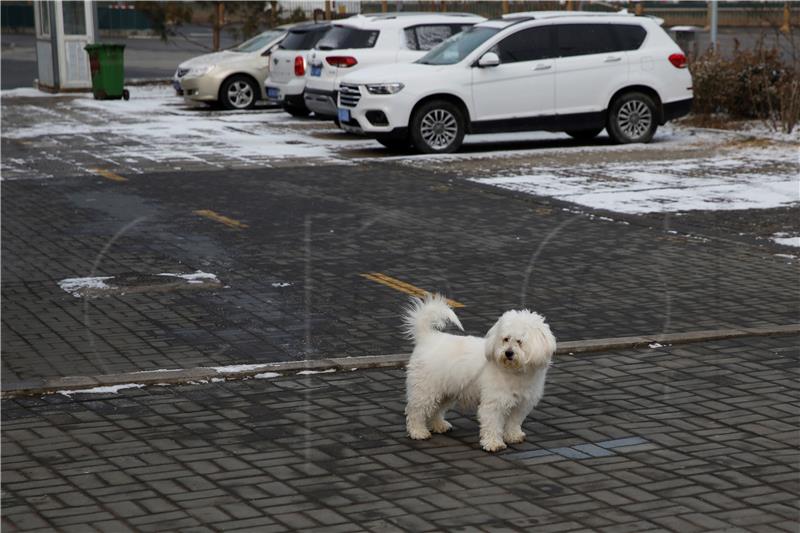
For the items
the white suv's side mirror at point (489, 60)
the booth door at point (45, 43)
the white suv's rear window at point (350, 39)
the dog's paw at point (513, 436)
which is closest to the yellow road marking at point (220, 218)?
the white suv's side mirror at point (489, 60)

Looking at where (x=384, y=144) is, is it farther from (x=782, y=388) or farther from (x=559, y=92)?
(x=782, y=388)

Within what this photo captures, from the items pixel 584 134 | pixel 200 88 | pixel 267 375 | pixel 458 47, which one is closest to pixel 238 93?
pixel 200 88

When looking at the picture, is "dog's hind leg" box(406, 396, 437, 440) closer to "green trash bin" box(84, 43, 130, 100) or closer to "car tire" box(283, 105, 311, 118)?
"car tire" box(283, 105, 311, 118)

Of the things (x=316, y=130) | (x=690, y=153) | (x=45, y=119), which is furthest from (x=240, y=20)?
(x=690, y=153)

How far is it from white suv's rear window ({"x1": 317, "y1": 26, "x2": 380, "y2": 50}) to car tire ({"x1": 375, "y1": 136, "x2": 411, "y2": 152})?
3260 mm

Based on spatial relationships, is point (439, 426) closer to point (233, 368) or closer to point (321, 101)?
point (233, 368)

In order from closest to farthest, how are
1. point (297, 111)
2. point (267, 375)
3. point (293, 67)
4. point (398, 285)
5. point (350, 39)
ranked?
point (267, 375) → point (398, 285) → point (350, 39) → point (293, 67) → point (297, 111)

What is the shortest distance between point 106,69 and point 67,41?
9.71 ft

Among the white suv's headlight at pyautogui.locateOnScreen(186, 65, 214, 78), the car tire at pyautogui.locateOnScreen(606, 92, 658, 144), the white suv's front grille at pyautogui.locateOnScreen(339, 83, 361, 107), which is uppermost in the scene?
the white suv's headlight at pyautogui.locateOnScreen(186, 65, 214, 78)

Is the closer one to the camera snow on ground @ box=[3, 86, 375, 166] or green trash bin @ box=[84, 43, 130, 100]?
snow on ground @ box=[3, 86, 375, 166]

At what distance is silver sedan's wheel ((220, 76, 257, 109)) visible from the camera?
2744cm

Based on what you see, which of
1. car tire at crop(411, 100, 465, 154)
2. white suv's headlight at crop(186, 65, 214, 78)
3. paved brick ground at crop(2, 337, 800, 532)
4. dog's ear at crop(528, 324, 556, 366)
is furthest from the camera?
white suv's headlight at crop(186, 65, 214, 78)

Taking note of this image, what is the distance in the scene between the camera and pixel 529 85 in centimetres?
1914

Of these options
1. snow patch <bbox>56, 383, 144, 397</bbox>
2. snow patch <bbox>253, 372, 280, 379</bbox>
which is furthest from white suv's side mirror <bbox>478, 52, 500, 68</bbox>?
snow patch <bbox>56, 383, 144, 397</bbox>
